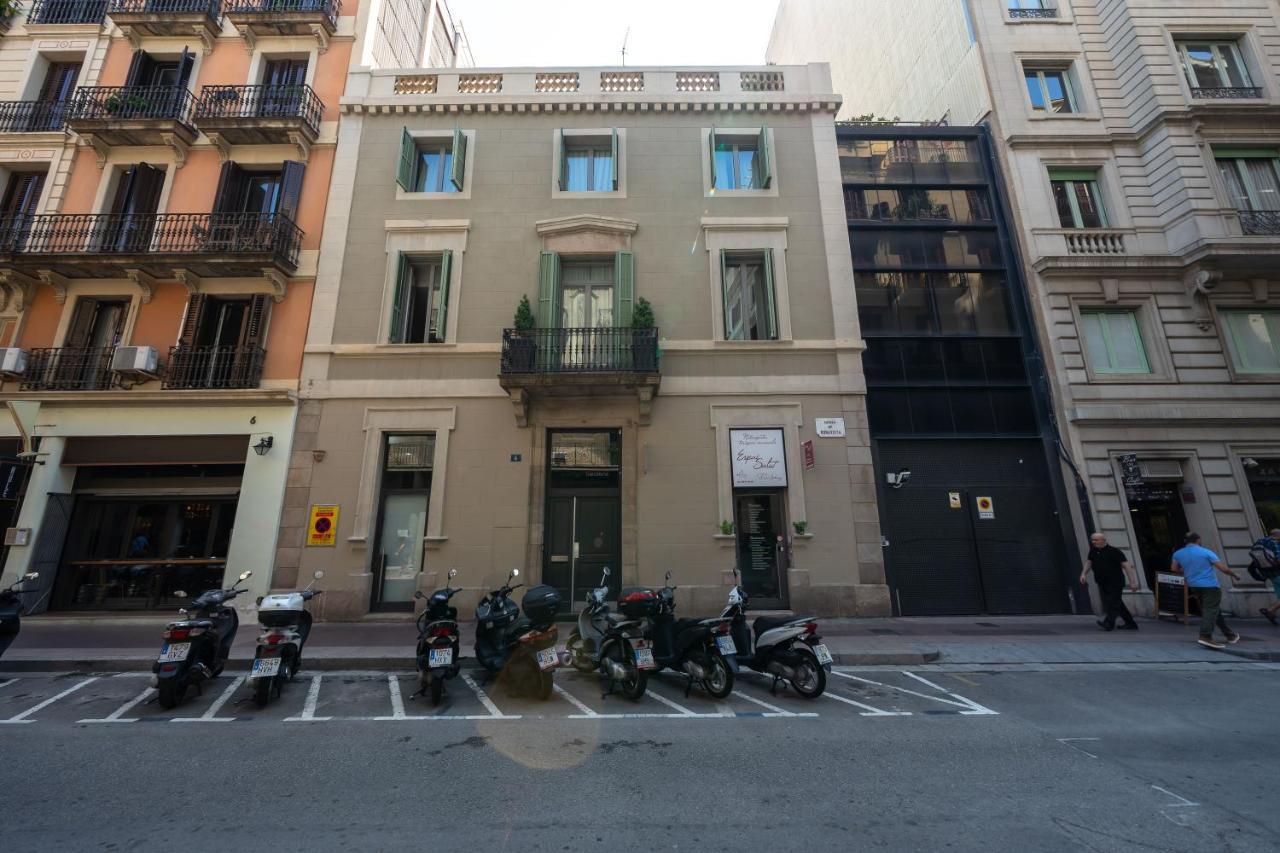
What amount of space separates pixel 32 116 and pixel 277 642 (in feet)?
58.4

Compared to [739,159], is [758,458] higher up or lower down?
lower down

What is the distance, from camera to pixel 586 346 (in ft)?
38.5

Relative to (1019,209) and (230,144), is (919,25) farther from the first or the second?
(230,144)

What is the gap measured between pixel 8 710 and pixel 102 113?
15.2 m

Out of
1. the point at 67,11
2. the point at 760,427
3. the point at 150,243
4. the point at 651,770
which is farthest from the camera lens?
the point at 67,11

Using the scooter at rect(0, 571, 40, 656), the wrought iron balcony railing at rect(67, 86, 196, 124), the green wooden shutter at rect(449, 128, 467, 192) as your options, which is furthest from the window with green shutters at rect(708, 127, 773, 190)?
the scooter at rect(0, 571, 40, 656)

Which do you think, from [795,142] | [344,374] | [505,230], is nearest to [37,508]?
[344,374]

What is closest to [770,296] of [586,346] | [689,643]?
[586,346]

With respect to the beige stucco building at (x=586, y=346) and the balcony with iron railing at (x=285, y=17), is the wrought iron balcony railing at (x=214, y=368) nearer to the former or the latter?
the beige stucco building at (x=586, y=346)

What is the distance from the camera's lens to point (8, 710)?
5.94 m

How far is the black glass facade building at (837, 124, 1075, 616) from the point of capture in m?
11.8

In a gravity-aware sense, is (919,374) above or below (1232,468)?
above

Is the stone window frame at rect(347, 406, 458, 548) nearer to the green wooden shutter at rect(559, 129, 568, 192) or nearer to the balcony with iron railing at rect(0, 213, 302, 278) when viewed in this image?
the balcony with iron railing at rect(0, 213, 302, 278)

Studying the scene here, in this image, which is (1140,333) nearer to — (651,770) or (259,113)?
(651,770)
